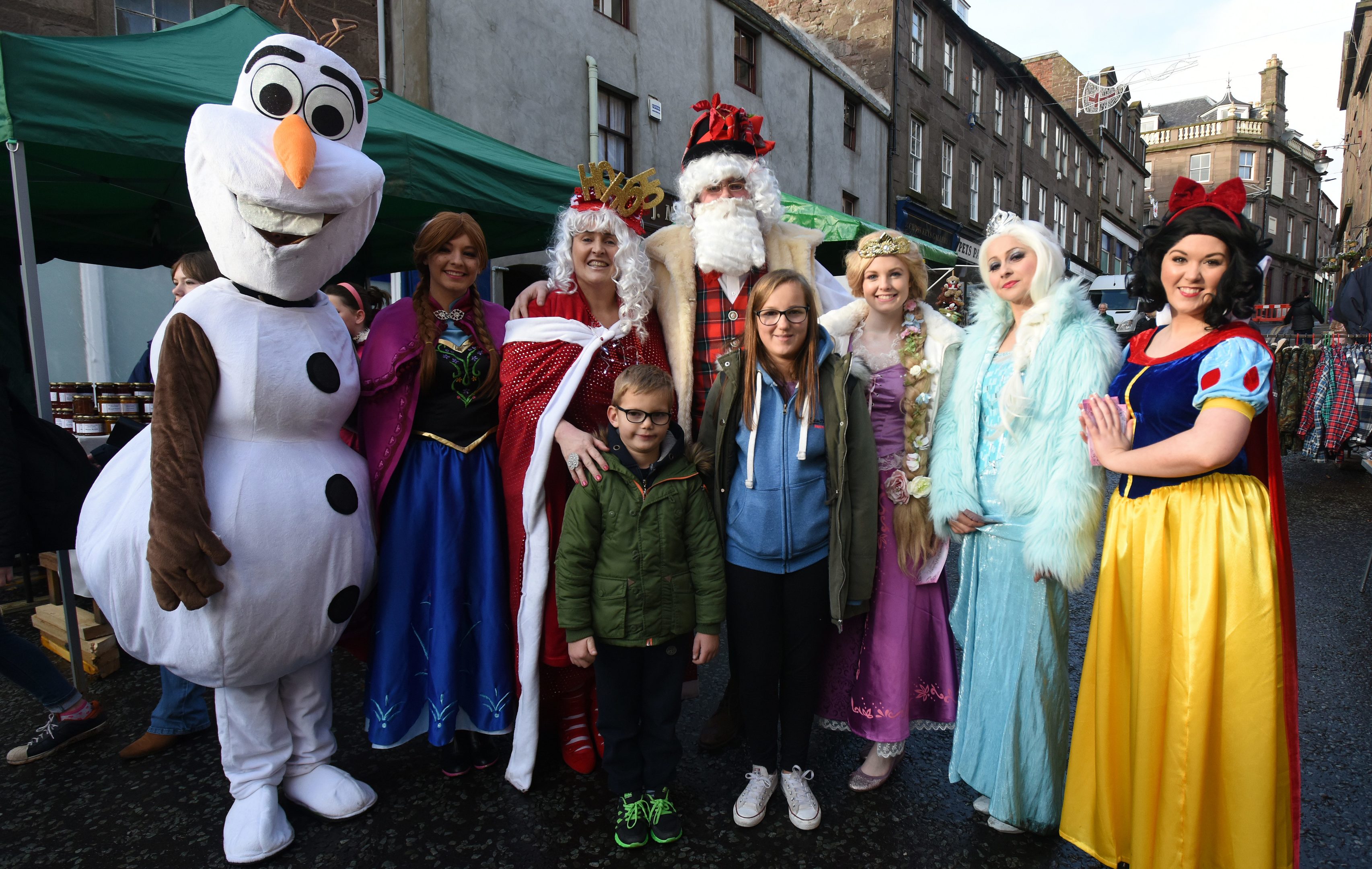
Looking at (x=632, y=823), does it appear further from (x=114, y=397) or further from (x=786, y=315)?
(x=114, y=397)

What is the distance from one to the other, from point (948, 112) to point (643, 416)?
19768mm

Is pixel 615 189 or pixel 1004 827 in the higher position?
pixel 615 189

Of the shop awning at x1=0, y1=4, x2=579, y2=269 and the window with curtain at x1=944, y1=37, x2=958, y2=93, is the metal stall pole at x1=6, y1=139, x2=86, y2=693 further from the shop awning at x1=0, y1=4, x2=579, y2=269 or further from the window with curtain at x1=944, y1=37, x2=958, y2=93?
the window with curtain at x1=944, y1=37, x2=958, y2=93

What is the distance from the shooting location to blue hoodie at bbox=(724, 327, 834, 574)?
7.66 ft

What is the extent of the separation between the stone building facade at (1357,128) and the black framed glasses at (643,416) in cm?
1373

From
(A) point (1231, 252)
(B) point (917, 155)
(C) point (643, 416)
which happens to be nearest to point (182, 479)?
(C) point (643, 416)

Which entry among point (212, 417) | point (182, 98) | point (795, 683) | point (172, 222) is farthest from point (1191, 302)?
point (172, 222)

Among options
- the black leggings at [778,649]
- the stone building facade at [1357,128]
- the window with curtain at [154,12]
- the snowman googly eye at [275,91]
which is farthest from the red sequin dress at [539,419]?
the stone building facade at [1357,128]

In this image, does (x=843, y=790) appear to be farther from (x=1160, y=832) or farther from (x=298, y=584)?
(x=298, y=584)

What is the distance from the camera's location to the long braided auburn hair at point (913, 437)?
2.47 metres

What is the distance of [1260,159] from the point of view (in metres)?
39.9

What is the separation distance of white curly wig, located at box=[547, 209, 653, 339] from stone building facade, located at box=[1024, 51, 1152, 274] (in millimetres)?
27896

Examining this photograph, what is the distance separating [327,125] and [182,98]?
131 centimetres

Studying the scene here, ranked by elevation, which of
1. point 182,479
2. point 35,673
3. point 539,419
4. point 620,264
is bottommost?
point 35,673
